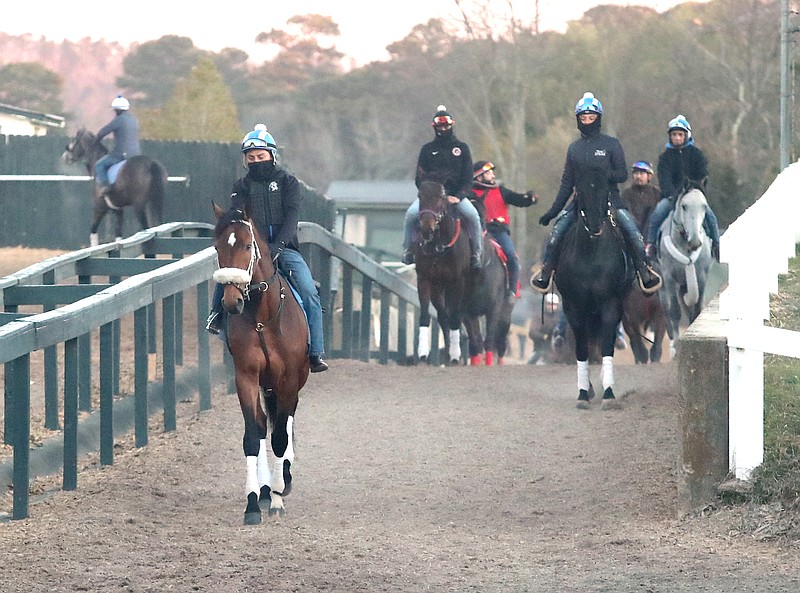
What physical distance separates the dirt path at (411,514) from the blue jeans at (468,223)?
4.33 metres

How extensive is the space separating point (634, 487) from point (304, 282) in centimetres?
260

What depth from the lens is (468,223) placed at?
739 inches

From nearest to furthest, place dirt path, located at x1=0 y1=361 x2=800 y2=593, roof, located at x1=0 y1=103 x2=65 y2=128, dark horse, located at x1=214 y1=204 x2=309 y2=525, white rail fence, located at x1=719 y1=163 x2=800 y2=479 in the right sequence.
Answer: dirt path, located at x1=0 y1=361 x2=800 y2=593 → white rail fence, located at x1=719 y1=163 x2=800 y2=479 → dark horse, located at x1=214 y1=204 x2=309 y2=525 → roof, located at x1=0 y1=103 x2=65 y2=128

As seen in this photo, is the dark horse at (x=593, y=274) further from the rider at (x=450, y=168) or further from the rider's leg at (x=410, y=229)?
the rider's leg at (x=410, y=229)

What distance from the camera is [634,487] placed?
10.1 meters

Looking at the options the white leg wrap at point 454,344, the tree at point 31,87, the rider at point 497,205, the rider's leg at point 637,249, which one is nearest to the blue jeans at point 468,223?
the white leg wrap at point 454,344

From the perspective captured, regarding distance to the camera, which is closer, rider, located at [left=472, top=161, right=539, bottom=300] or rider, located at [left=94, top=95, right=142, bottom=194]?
rider, located at [left=472, top=161, right=539, bottom=300]

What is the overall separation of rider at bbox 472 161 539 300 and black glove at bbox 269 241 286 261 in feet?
33.7

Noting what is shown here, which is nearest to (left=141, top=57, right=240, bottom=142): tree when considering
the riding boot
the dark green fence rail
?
the dark green fence rail

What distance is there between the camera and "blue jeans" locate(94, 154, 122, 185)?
25.8 meters

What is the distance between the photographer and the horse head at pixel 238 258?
30.5 ft

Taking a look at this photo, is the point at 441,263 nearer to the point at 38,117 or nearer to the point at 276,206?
the point at 276,206

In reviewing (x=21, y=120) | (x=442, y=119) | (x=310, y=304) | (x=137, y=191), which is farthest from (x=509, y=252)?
(x=21, y=120)

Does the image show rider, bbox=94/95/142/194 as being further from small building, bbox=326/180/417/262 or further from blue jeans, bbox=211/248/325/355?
small building, bbox=326/180/417/262
